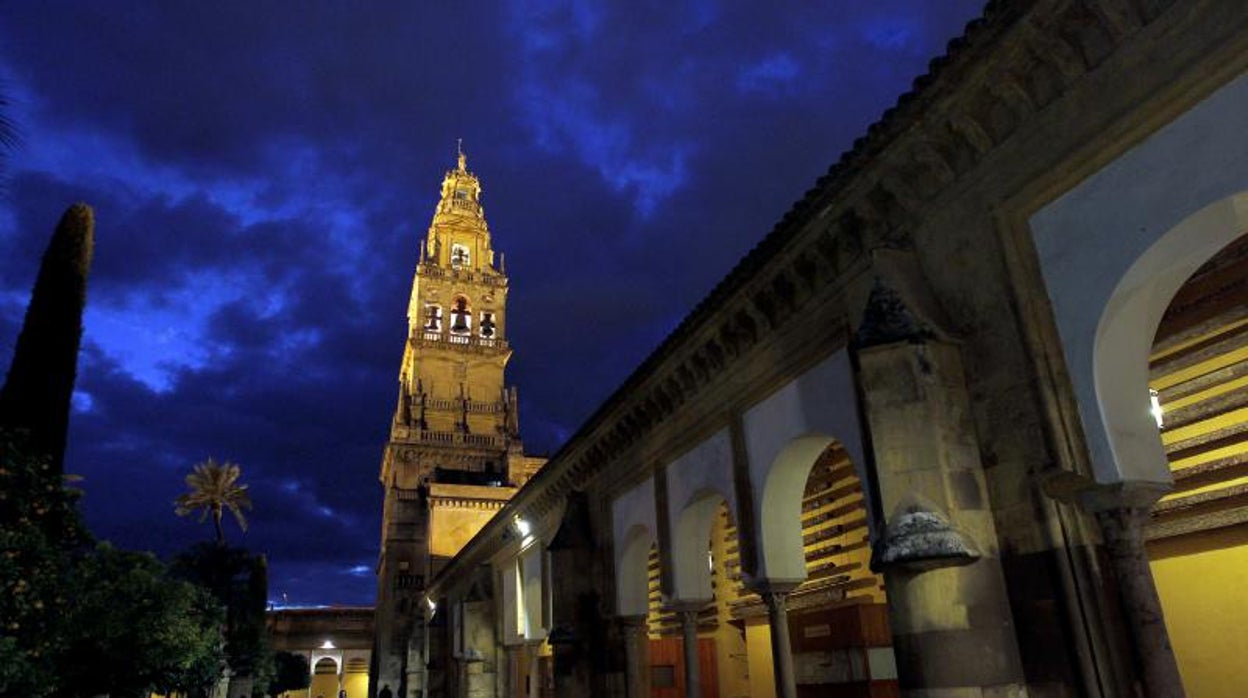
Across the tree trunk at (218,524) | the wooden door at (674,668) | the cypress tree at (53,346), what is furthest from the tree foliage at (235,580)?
the wooden door at (674,668)

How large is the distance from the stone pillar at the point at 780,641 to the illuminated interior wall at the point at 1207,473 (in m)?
3.89

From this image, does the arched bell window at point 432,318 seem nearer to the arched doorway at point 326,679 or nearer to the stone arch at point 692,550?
the arched doorway at point 326,679

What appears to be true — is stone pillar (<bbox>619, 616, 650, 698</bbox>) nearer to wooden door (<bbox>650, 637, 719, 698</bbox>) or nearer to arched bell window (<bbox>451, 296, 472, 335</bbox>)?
wooden door (<bbox>650, 637, 719, 698</bbox>)

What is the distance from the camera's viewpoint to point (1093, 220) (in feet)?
19.4

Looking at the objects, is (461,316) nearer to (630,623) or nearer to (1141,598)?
(630,623)

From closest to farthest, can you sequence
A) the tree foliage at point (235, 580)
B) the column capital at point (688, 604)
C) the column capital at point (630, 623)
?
the column capital at point (688, 604) → the column capital at point (630, 623) → the tree foliage at point (235, 580)

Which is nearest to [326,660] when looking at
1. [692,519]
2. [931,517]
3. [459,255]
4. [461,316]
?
[461,316]

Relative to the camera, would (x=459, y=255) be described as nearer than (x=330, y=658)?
No

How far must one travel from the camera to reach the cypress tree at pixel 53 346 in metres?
13.9

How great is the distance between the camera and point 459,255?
61.7 meters

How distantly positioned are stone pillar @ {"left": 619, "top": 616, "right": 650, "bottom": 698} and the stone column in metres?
9.60

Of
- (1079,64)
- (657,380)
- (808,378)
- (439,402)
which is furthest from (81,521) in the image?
(439,402)

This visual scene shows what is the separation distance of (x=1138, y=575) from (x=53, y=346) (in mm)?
16919

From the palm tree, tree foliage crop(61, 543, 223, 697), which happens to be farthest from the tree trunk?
tree foliage crop(61, 543, 223, 697)
